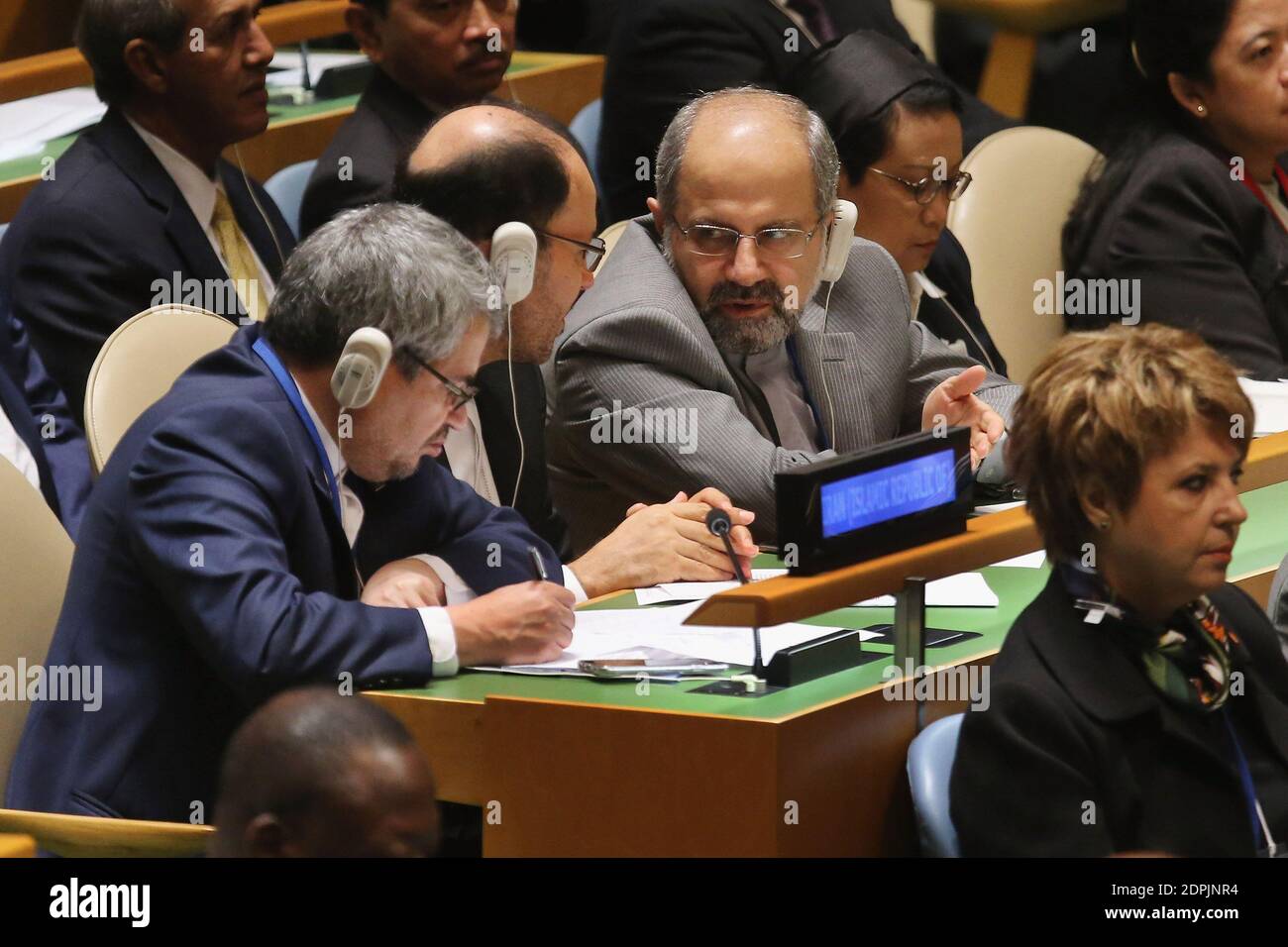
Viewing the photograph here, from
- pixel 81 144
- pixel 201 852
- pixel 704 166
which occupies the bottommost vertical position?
pixel 201 852

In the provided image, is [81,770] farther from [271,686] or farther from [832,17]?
[832,17]

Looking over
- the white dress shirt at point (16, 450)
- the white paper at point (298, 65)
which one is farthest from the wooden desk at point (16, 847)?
the white paper at point (298, 65)

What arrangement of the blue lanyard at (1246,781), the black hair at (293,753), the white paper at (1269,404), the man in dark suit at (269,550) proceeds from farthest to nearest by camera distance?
the white paper at (1269,404), the man in dark suit at (269,550), the blue lanyard at (1246,781), the black hair at (293,753)

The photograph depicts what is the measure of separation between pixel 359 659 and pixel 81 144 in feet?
5.53

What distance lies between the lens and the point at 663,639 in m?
2.34

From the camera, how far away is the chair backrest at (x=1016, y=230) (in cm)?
404

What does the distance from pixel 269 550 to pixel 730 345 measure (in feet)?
3.33

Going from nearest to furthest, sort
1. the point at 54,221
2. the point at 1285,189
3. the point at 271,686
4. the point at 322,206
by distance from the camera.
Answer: the point at 271,686
the point at 54,221
the point at 322,206
the point at 1285,189

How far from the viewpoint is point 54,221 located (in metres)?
3.38

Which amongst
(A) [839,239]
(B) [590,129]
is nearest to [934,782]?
(A) [839,239]

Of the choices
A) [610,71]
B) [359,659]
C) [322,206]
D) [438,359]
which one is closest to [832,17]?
[610,71]

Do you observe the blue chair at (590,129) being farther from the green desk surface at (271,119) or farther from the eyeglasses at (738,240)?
the eyeglasses at (738,240)

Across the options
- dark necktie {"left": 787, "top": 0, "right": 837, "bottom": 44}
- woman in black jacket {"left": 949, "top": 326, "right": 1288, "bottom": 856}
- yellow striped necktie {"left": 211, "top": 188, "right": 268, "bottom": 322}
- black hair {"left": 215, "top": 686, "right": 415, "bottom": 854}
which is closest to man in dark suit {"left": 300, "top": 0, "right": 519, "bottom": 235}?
yellow striped necktie {"left": 211, "top": 188, "right": 268, "bottom": 322}

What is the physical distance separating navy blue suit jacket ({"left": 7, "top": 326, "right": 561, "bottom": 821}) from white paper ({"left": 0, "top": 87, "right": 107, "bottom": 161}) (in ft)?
6.81
